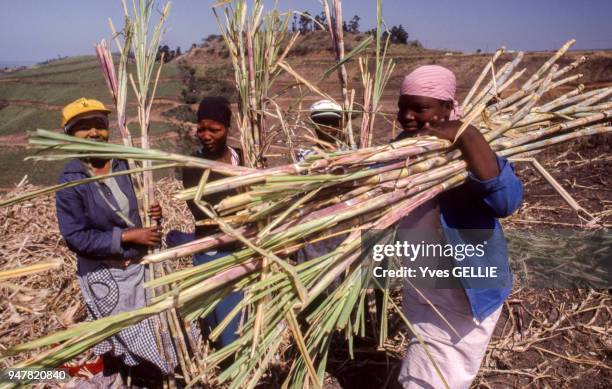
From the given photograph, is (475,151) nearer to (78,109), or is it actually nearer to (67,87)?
(78,109)

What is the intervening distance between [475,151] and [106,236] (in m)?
1.63

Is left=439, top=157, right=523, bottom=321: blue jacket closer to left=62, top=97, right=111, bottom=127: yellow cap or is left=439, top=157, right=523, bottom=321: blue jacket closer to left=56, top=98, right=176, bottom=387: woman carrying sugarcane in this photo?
left=56, top=98, right=176, bottom=387: woman carrying sugarcane

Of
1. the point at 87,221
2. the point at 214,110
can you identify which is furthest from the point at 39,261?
the point at 214,110

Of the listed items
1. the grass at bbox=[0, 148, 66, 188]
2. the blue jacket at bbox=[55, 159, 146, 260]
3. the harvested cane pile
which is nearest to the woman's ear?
the blue jacket at bbox=[55, 159, 146, 260]

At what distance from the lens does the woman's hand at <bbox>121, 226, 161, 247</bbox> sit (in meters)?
1.75

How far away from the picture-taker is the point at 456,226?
1419mm

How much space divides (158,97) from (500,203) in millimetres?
21124

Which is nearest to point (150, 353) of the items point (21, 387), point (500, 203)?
point (21, 387)

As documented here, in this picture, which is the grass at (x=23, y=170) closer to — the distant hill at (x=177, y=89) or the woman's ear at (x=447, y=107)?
the distant hill at (x=177, y=89)

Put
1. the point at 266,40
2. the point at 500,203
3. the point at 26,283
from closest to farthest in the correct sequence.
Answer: the point at 500,203 → the point at 266,40 → the point at 26,283

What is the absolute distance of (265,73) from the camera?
167 centimetres

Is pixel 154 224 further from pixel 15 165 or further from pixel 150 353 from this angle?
pixel 15 165

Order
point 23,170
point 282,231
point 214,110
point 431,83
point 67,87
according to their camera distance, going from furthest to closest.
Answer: point 67,87 → point 23,170 → point 214,110 → point 431,83 → point 282,231

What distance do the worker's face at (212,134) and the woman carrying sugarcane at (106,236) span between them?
44 cm
